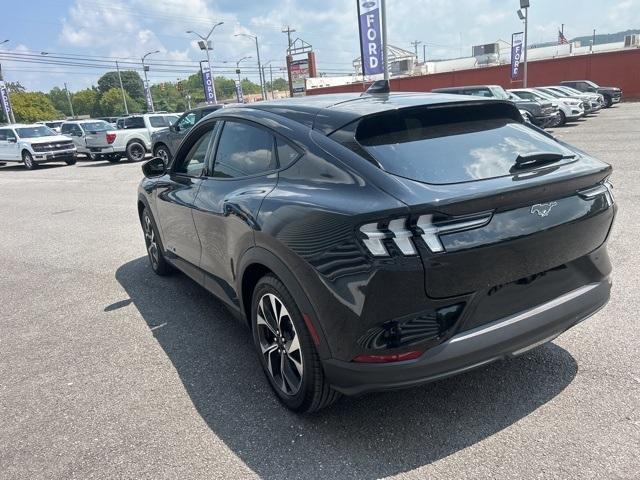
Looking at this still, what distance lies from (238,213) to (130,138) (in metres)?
18.9

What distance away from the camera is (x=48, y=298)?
5.24 meters

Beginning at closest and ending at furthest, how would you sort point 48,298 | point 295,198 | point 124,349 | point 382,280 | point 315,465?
1. point 382,280
2. point 315,465
3. point 295,198
4. point 124,349
5. point 48,298

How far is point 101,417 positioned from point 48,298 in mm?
2722

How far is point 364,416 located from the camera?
2.81m

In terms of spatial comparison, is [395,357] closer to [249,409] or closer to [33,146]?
[249,409]

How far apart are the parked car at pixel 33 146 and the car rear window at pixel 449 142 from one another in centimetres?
2231

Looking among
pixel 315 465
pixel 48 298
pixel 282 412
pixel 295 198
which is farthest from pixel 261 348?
pixel 48 298

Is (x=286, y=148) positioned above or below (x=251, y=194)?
Result: above

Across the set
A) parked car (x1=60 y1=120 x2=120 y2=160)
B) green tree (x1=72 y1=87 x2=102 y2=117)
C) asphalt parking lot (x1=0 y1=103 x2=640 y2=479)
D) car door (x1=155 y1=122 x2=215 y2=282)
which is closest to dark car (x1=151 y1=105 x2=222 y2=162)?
parked car (x1=60 y1=120 x2=120 y2=160)

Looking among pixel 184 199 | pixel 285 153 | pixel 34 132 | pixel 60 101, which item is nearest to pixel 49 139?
pixel 34 132

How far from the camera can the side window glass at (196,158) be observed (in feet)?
13.0

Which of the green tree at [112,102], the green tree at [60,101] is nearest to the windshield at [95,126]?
the green tree at [112,102]

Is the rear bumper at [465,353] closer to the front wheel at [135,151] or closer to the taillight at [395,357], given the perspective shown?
the taillight at [395,357]

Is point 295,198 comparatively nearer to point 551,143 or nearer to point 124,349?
point 551,143
